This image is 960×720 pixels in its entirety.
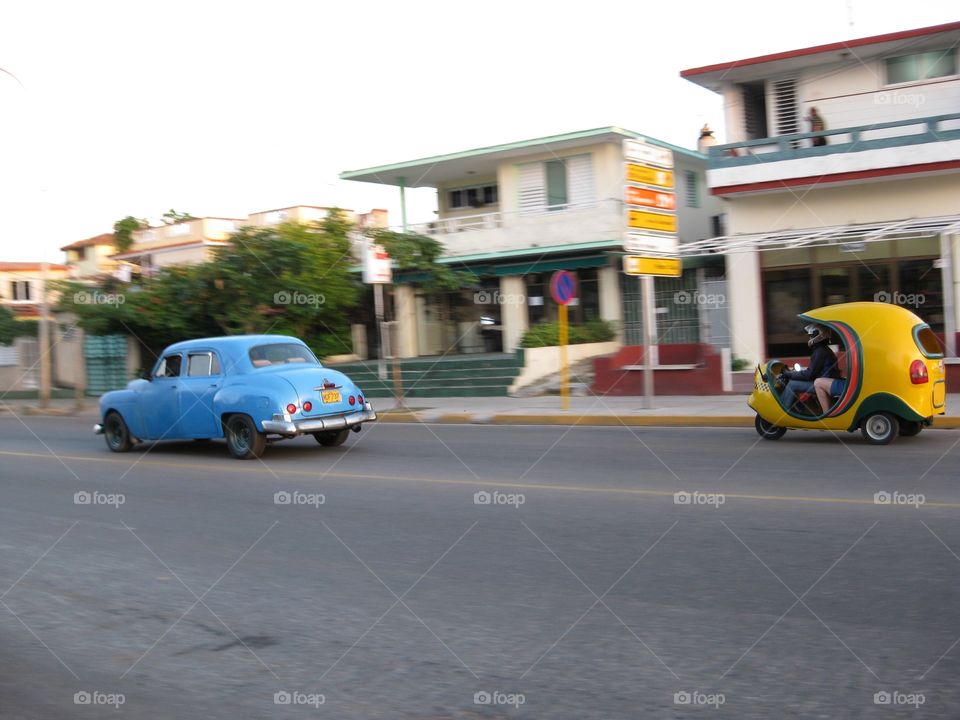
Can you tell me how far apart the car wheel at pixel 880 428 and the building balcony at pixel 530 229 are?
50.0 feet

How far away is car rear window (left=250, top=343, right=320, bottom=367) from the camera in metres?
13.6

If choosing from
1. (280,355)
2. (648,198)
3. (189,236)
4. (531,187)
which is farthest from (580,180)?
(189,236)

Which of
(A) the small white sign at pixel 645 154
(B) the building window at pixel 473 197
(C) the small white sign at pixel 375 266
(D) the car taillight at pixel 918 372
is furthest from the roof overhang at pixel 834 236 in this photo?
(B) the building window at pixel 473 197

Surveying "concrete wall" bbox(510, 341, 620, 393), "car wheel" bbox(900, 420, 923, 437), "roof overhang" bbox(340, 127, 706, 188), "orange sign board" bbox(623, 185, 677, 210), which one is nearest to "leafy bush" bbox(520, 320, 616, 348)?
"concrete wall" bbox(510, 341, 620, 393)

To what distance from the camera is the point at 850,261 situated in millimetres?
21844

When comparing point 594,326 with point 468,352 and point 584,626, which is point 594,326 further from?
point 584,626

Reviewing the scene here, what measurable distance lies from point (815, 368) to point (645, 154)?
23.5 ft

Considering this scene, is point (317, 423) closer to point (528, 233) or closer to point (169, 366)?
point (169, 366)

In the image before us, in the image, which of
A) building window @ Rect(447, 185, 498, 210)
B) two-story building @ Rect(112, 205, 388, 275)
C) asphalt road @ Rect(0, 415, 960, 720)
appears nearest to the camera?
asphalt road @ Rect(0, 415, 960, 720)

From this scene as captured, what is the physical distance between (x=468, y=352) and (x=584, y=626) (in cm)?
2620

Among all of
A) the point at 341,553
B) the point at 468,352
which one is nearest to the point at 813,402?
the point at 341,553

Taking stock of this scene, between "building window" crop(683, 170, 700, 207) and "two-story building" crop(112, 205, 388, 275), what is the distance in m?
12.4

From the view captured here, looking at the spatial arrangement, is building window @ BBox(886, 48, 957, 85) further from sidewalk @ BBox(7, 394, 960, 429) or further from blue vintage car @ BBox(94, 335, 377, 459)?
blue vintage car @ BBox(94, 335, 377, 459)

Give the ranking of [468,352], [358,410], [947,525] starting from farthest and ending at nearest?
1. [468,352]
2. [358,410]
3. [947,525]
